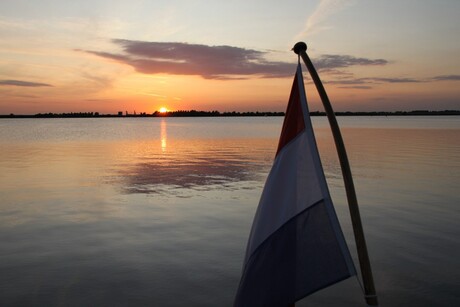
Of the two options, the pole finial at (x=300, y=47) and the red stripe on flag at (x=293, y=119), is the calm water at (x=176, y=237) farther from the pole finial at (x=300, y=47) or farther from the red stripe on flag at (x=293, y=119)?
the pole finial at (x=300, y=47)

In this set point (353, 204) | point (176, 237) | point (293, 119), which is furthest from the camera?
point (176, 237)

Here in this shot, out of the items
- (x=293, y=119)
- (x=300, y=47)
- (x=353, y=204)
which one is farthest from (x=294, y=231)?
(x=300, y=47)

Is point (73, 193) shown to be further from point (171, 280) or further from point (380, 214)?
point (380, 214)

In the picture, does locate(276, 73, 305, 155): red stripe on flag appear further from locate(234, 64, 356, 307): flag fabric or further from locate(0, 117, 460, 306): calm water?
locate(0, 117, 460, 306): calm water

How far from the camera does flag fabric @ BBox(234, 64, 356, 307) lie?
12.5 feet

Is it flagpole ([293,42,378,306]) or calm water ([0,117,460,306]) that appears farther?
calm water ([0,117,460,306])

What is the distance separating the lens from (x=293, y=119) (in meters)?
4.37

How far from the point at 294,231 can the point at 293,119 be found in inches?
43.5

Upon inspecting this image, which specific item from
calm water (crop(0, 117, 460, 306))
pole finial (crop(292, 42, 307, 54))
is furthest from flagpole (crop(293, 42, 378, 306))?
calm water (crop(0, 117, 460, 306))

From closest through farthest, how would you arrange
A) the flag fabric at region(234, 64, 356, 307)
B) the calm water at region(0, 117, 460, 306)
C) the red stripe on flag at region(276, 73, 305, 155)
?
the flag fabric at region(234, 64, 356, 307)
the red stripe on flag at region(276, 73, 305, 155)
the calm water at region(0, 117, 460, 306)

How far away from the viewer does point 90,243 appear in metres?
11.3

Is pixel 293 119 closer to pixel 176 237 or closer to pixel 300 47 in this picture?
pixel 300 47

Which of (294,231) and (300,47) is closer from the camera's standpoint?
(294,231)

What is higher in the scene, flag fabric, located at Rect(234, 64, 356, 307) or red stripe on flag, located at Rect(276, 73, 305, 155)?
red stripe on flag, located at Rect(276, 73, 305, 155)
